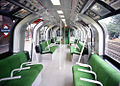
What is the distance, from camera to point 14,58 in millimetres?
3215

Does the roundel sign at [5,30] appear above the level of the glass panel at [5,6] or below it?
below

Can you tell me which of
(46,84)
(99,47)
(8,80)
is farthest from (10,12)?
(99,47)

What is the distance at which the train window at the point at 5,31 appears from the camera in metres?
3.57

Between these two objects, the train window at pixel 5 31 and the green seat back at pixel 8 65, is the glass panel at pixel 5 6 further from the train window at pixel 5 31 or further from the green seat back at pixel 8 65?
the green seat back at pixel 8 65

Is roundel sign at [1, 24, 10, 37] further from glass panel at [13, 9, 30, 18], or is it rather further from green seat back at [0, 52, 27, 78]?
green seat back at [0, 52, 27, 78]

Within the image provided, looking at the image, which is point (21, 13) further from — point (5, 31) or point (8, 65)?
point (8, 65)

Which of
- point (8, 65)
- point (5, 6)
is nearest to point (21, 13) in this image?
point (5, 6)

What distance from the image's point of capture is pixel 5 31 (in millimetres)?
3781

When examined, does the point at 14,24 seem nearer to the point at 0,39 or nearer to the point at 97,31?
the point at 0,39

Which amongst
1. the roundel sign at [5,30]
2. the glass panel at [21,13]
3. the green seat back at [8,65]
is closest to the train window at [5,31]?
the roundel sign at [5,30]

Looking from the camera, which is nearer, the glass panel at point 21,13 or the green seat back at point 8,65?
the green seat back at point 8,65

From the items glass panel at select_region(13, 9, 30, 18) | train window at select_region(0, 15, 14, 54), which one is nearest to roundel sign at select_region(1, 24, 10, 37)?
train window at select_region(0, 15, 14, 54)

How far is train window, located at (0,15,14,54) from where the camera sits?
11.7 feet

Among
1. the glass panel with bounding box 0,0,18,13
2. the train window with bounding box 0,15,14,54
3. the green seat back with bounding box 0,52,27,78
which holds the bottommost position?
the green seat back with bounding box 0,52,27,78
